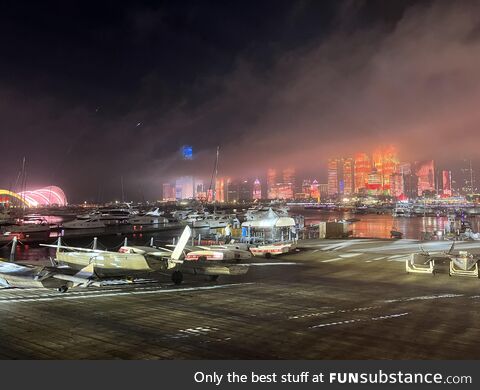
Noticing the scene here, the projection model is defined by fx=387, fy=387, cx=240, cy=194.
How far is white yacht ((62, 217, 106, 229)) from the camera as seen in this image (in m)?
82.6


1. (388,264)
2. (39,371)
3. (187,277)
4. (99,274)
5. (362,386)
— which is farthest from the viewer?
(388,264)

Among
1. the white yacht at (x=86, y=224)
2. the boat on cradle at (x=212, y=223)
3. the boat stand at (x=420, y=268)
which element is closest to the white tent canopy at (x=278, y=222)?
the boat stand at (x=420, y=268)

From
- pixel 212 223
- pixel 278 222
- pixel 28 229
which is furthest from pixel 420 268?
pixel 212 223

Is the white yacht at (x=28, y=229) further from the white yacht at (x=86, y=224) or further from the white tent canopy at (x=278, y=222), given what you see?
the white tent canopy at (x=278, y=222)

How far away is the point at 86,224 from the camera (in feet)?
276

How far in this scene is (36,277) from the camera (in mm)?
14453

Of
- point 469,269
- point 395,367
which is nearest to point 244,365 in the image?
point 395,367

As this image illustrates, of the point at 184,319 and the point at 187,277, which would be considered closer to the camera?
the point at 184,319

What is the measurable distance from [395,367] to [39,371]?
21.6 feet

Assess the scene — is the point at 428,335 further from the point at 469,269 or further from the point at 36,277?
the point at 36,277

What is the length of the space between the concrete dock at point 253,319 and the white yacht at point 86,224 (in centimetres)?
7306

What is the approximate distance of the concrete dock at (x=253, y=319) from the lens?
812 cm

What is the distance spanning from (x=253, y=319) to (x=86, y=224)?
266ft

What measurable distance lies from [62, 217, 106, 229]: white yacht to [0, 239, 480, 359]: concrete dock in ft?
240
